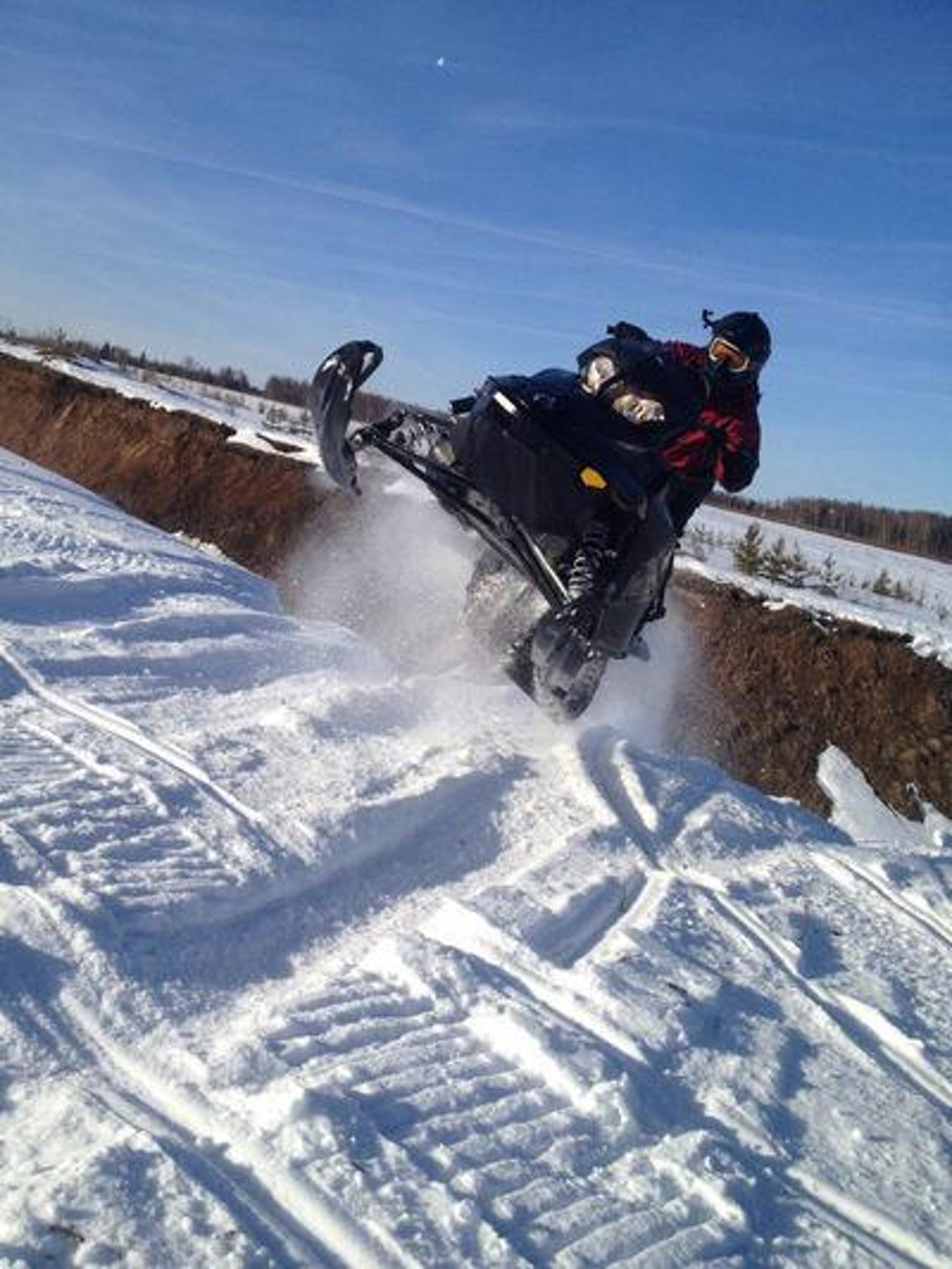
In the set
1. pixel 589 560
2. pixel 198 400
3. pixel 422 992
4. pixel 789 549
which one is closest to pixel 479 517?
pixel 589 560

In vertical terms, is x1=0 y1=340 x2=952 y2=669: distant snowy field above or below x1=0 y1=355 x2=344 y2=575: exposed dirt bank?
above

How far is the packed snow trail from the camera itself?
6.58ft

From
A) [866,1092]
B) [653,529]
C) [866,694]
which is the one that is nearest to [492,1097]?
[866,1092]

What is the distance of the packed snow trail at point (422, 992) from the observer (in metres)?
2.01

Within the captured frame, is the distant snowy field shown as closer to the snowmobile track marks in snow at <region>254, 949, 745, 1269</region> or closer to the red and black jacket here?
the red and black jacket

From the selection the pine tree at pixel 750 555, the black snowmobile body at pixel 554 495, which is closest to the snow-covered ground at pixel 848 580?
the pine tree at pixel 750 555

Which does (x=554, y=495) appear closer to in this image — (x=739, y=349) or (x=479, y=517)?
(x=479, y=517)

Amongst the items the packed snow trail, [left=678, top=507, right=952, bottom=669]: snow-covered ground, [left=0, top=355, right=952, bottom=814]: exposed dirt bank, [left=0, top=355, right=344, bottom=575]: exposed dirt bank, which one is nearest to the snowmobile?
the packed snow trail

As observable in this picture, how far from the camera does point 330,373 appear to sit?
551 cm

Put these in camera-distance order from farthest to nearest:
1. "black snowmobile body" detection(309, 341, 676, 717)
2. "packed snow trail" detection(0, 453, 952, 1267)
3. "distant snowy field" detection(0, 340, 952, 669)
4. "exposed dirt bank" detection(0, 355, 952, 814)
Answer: "distant snowy field" detection(0, 340, 952, 669) < "exposed dirt bank" detection(0, 355, 952, 814) < "black snowmobile body" detection(309, 341, 676, 717) < "packed snow trail" detection(0, 453, 952, 1267)

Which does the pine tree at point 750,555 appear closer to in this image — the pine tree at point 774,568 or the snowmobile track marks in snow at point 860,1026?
the pine tree at point 774,568

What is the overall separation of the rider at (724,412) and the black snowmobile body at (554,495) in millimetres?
232

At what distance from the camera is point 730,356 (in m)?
5.25

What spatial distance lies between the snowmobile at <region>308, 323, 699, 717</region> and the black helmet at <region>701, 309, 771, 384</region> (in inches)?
10.1
